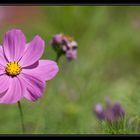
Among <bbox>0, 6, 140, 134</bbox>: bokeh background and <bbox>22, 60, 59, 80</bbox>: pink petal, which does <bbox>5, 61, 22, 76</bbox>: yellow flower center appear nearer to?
<bbox>22, 60, 59, 80</bbox>: pink petal

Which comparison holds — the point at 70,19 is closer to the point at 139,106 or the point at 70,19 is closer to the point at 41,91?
the point at 139,106

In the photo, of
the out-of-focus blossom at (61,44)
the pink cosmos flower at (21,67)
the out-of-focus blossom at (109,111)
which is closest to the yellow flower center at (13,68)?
the pink cosmos flower at (21,67)

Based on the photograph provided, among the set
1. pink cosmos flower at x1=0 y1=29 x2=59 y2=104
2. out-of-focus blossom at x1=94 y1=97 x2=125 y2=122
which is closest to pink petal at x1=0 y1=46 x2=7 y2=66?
pink cosmos flower at x1=0 y1=29 x2=59 y2=104

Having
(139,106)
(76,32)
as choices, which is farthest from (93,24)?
(139,106)

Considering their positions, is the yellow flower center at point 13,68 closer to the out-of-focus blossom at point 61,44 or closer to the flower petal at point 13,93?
the flower petal at point 13,93

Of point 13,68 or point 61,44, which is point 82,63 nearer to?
point 61,44

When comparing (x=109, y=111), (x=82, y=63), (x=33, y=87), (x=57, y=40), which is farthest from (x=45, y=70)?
(x=82, y=63)

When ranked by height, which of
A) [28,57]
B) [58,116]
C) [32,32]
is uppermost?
[32,32]

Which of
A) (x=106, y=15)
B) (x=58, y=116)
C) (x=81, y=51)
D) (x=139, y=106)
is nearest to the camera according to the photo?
(x=139, y=106)
